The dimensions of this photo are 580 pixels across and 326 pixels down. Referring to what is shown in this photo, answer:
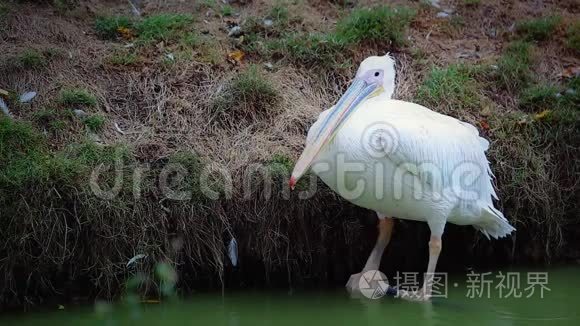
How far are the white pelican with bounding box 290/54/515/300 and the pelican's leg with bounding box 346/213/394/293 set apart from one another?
0.05 feet

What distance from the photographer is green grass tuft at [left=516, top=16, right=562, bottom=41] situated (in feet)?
27.9

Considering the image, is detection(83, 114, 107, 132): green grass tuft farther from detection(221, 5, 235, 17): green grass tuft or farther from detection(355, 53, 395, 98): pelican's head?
detection(355, 53, 395, 98): pelican's head

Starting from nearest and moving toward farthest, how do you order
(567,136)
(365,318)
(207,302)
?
(365,318) → (207,302) → (567,136)

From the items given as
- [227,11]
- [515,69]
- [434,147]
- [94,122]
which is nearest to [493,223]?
[434,147]

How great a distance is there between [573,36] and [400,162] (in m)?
3.42

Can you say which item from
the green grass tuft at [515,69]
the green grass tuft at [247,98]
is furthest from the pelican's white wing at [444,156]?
the green grass tuft at [515,69]

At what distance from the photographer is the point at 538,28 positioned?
27.9 ft

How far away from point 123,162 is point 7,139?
86cm

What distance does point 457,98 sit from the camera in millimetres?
7551

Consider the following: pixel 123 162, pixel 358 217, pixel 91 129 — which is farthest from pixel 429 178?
pixel 91 129

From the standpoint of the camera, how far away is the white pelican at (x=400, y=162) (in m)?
5.97

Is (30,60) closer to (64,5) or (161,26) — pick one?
(64,5)

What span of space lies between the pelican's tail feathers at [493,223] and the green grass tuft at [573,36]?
2.56m

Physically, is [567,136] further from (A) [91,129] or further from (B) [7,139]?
(B) [7,139]
